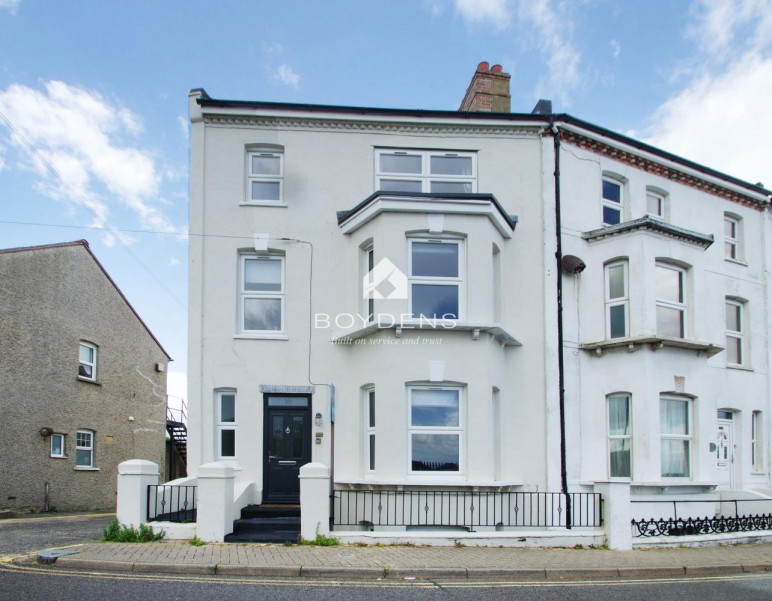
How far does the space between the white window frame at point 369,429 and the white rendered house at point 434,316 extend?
5 centimetres

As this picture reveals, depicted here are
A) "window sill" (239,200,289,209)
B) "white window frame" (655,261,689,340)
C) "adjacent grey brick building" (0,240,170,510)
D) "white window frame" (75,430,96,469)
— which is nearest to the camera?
"window sill" (239,200,289,209)

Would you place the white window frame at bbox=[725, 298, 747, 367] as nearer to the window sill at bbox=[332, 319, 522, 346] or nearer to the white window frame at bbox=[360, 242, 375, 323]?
the window sill at bbox=[332, 319, 522, 346]

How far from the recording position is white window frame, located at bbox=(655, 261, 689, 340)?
53.7 ft

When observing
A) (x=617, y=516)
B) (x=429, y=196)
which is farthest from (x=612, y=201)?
(x=617, y=516)

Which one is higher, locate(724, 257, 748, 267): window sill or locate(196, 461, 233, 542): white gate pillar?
locate(724, 257, 748, 267): window sill

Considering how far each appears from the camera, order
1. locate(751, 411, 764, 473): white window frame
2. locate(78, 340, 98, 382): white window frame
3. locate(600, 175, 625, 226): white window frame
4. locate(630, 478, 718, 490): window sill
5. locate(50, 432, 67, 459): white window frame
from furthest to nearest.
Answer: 1. locate(78, 340, 98, 382): white window frame
2. locate(50, 432, 67, 459): white window frame
3. locate(751, 411, 764, 473): white window frame
4. locate(600, 175, 625, 226): white window frame
5. locate(630, 478, 718, 490): window sill

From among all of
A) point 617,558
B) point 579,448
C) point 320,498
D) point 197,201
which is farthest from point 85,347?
point 617,558

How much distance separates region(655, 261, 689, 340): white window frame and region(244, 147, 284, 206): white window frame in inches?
351

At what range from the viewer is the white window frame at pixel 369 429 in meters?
14.5

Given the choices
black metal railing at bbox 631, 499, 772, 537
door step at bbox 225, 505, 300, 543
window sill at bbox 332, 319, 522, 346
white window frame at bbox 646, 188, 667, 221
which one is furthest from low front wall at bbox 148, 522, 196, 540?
white window frame at bbox 646, 188, 667, 221

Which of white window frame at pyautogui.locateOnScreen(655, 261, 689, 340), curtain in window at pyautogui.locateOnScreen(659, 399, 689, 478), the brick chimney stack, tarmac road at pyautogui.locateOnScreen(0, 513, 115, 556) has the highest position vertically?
the brick chimney stack

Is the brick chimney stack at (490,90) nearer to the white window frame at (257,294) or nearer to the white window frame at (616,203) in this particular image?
the white window frame at (616,203)

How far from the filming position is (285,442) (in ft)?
49.0

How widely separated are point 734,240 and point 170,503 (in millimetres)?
16865
